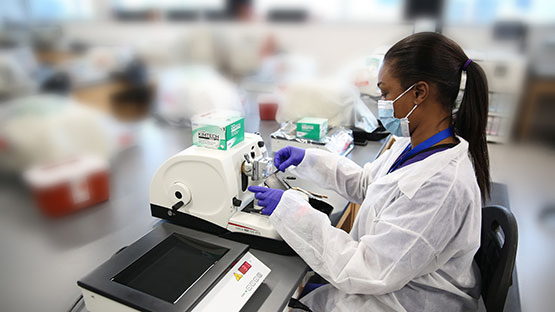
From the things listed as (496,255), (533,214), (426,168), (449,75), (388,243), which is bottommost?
(533,214)

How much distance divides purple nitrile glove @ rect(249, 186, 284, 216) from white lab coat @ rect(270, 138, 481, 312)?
4cm

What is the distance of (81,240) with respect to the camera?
3.11 feet

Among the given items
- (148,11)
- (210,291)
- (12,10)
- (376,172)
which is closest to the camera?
(12,10)

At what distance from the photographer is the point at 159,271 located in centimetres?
80

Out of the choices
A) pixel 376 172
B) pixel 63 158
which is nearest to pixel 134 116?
pixel 63 158

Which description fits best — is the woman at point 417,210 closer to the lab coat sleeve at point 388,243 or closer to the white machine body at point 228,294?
the lab coat sleeve at point 388,243

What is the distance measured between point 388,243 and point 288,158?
1.89 feet

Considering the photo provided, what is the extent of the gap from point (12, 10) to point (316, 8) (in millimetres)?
624

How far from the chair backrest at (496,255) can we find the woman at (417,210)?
4 centimetres

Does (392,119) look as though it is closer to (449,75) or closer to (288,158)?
(449,75)

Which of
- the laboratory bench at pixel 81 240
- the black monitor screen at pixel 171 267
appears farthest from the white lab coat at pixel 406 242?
the black monitor screen at pixel 171 267

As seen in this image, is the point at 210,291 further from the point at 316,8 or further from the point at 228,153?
the point at 316,8

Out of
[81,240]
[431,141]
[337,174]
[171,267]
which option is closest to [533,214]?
[337,174]

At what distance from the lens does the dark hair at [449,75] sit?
0.82 meters
